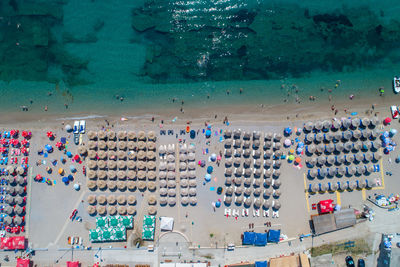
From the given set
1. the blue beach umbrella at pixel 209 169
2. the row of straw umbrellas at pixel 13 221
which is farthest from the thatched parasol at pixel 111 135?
the row of straw umbrellas at pixel 13 221

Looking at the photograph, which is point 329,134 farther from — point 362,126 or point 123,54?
point 123,54

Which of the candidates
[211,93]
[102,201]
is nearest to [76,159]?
[102,201]

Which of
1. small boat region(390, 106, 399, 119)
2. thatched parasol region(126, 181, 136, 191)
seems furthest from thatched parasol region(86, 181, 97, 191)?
small boat region(390, 106, 399, 119)

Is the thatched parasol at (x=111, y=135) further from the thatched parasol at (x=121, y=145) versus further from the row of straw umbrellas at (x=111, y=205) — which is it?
the row of straw umbrellas at (x=111, y=205)

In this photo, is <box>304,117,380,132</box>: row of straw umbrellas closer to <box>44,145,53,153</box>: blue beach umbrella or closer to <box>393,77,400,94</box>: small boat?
<box>393,77,400,94</box>: small boat

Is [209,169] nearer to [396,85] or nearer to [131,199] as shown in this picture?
[131,199]

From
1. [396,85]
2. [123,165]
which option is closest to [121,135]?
[123,165]

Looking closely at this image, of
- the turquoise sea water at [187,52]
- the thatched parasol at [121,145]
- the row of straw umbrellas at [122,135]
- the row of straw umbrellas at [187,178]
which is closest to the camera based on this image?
the row of straw umbrellas at [187,178]
